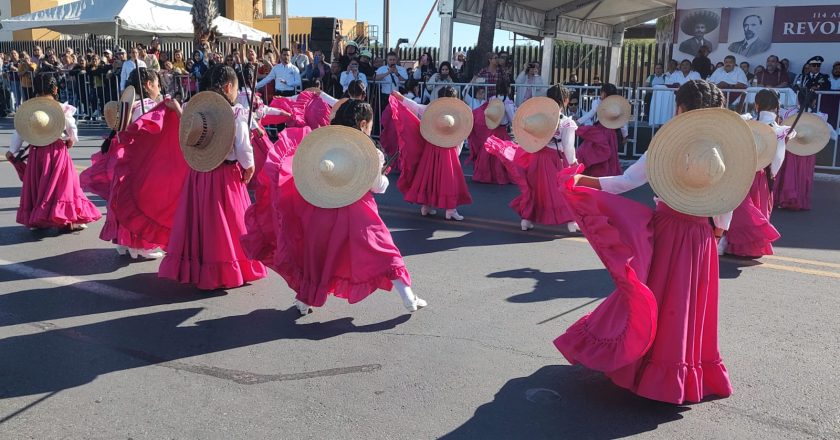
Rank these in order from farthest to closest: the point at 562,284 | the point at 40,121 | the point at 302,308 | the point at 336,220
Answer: the point at 40,121 < the point at 562,284 < the point at 302,308 < the point at 336,220

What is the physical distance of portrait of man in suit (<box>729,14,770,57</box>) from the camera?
15734 mm

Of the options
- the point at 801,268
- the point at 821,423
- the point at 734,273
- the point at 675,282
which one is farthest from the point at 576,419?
the point at 801,268

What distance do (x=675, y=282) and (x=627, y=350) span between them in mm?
439

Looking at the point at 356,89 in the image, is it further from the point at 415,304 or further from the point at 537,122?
the point at 415,304

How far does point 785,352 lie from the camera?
4762mm

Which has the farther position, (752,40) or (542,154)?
(752,40)

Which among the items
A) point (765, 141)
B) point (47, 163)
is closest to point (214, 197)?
point (47, 163)

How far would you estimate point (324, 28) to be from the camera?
64.0 ft

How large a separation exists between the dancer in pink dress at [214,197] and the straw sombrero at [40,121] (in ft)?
8.77

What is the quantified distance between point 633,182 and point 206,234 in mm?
3352

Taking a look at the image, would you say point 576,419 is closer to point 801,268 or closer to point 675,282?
point 675,282

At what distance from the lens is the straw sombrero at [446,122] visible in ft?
28.3

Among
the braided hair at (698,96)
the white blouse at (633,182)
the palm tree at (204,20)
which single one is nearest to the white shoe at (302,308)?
the white blouse at (633,182)

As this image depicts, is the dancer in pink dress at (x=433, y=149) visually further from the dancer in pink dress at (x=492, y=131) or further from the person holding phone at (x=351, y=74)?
the person holding phone at (x=351, y=74)
